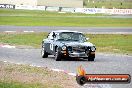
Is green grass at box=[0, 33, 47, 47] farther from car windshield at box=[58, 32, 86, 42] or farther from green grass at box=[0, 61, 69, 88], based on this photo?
green grass at box=[0, 61, 69, 88]

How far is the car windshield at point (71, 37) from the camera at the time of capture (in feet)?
71.9

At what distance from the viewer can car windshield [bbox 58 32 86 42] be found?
71.9 ft

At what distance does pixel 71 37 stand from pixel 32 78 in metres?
7.93

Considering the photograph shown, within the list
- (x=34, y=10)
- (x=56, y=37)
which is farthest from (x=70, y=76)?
(x=34, y=10)

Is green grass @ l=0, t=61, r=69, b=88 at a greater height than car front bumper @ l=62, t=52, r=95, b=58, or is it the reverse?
green grass @ l=0, t=61, r=69, b=88

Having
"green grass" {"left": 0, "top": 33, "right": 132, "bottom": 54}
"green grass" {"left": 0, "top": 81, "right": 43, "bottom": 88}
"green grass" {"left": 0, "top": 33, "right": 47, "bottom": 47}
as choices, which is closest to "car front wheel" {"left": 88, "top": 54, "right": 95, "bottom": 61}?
"green grass" {"left": 0, "top": 33, "right": 132, "bottom": 54}

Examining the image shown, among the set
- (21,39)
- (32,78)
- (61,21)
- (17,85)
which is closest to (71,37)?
(32,78)

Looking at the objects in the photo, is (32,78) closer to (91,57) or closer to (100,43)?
(91,57)

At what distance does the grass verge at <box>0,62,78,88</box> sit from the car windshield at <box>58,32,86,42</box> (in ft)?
16.3

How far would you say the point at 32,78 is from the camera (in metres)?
14.3

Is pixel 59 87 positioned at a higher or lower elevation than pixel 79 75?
lower

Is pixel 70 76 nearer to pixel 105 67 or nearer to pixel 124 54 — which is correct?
pixel 105 67

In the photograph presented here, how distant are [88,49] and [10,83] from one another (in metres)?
8.12

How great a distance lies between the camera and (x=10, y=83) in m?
13.0
